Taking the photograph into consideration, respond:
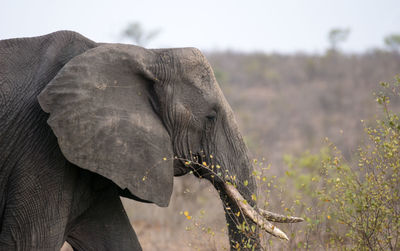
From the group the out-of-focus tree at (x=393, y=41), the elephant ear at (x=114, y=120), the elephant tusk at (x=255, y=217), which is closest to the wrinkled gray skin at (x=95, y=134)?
the elephant ear at (x=114, y=120)

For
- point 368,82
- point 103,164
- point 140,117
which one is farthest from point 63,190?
point 368,82

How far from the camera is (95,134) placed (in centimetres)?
346

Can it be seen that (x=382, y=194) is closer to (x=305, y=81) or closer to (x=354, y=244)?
(x=354, y=244)

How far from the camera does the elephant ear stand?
3.39 metres

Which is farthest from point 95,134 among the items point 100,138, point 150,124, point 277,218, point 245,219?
point 277,218

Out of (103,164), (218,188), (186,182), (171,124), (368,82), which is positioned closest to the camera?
(103,164)

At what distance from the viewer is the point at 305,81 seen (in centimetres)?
2802

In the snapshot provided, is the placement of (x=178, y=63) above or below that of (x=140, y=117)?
above

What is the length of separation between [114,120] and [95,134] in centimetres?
15

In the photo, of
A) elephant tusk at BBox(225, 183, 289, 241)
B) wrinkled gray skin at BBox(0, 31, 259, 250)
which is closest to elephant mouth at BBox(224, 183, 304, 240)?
elephant tusk at BBox(225, 183, 289, 241)

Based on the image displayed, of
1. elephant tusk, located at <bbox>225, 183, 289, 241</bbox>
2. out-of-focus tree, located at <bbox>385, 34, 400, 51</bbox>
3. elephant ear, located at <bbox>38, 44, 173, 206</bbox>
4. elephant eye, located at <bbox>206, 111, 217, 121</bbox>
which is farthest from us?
out-of-focus tree, located at <bbox>385, 34, 400, 51</bbox>

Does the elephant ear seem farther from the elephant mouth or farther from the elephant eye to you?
the elephant mouth

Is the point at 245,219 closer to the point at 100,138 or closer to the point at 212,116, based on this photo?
the point at 212,116

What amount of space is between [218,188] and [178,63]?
37.8 inches
